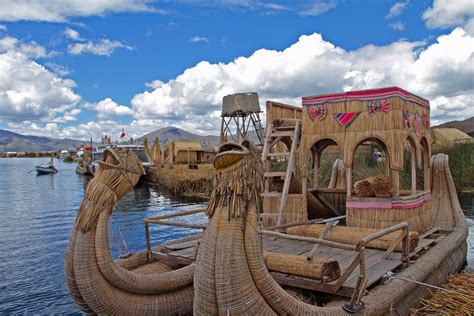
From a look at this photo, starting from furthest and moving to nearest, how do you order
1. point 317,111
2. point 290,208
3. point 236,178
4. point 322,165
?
1. point 322,165
2. point 290,208
3. point 317,111
4. point 236,178

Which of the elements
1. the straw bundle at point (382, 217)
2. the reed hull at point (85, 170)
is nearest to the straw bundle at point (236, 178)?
→ the straw bundle at point (382, 217)

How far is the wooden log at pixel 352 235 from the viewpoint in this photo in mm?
7707

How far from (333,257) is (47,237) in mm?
14446

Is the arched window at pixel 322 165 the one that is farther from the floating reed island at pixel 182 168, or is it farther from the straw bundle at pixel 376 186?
the floating reed island at pixel 182 168

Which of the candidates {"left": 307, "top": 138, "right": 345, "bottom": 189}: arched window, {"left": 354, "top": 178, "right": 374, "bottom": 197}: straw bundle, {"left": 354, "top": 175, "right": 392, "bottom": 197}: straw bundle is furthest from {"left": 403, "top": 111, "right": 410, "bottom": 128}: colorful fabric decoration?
{"left": 307, "top": 138, "right": 345, "bottom": 189}: arched window

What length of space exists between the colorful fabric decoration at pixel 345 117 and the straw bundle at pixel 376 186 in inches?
54.9

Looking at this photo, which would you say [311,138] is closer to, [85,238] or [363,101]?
[363,101]

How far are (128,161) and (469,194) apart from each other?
25611 mm

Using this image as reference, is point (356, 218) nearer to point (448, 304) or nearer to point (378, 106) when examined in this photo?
point (378, 106)

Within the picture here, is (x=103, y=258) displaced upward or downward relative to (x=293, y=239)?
downward

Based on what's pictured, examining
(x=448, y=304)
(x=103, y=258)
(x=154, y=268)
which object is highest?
(x=103, y=258)

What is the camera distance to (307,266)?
575 centimetres

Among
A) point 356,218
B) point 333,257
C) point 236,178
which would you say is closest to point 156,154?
point 356,218

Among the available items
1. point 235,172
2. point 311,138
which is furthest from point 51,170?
point 235,172
